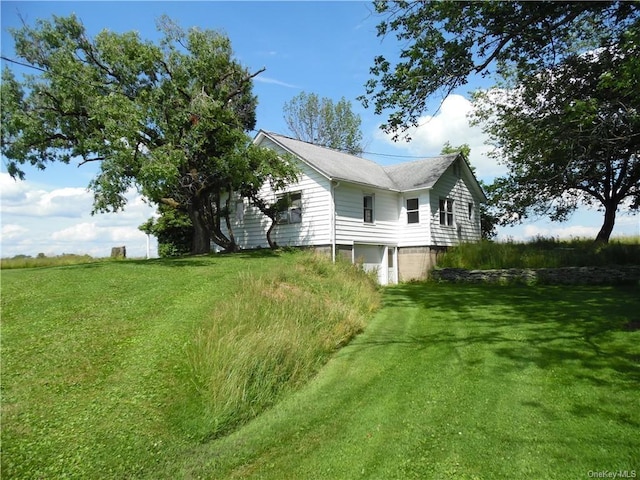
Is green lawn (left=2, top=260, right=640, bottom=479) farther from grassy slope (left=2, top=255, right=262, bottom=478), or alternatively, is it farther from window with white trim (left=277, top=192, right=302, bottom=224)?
window with white trim (left=277, top=192, right=302, bottom=224)

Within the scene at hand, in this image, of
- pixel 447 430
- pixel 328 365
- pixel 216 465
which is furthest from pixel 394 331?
pixel 216 465

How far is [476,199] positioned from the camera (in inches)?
965

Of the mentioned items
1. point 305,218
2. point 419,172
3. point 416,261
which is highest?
point 419,172

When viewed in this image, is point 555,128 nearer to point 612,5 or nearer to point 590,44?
point 612,5

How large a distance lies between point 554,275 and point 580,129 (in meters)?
9.36

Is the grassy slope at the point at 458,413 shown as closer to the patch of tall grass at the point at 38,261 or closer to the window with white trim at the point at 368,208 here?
the window with white trim at the point at 368,208

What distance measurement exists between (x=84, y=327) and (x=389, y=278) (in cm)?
1499

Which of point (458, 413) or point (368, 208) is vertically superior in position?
point (368, 208)

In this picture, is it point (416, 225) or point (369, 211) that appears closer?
point (369, 211)

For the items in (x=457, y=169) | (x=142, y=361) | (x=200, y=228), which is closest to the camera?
(x=142, y=361)

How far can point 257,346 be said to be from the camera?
19.6 ft

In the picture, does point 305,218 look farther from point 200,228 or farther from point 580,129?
point 580,129

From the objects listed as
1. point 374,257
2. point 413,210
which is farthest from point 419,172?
point 374,257

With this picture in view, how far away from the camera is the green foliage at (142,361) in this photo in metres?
4.15
